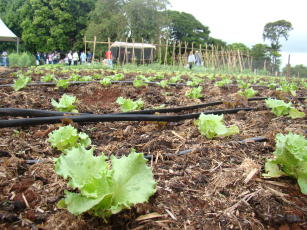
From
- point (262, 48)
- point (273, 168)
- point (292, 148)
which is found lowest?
point (273, 168)

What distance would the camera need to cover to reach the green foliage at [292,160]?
1696 millimetres

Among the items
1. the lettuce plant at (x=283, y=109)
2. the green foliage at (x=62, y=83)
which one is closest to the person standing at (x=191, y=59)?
the green foliage at (x=62, y=83)

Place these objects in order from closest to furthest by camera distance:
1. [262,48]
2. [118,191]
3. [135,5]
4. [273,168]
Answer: [118,191]
[273,168]
[135,5]
[262,48]

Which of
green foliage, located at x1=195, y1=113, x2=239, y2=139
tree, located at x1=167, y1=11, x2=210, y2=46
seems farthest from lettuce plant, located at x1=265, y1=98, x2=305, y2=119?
tree, located at x1=167, y1=11, x2=210, y2=46

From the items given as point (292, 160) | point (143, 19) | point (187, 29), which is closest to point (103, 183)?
point (292, 160)

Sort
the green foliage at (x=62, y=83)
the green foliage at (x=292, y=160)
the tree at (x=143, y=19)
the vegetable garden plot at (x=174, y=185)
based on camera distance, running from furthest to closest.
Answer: the tree at (x=143, y=19), the green foliage at (x=62, y=83), the green foliage at (x=292, y=160), the vegetable garden plot at (x=174, y=185)

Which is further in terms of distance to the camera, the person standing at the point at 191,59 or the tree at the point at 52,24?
the tree at the point at 52,24

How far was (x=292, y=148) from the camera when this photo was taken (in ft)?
5.62

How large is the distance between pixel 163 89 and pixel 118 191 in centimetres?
497

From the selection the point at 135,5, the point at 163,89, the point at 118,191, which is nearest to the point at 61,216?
the point at 118,191

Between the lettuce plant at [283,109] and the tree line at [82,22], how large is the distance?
25.8 meters

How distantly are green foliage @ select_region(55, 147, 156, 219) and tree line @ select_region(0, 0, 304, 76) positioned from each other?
93.8ft

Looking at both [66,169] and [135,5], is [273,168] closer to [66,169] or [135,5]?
[66,169]

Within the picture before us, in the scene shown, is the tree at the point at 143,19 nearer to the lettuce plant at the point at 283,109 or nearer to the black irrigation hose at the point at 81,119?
the lettuce plant at the point at 283,109
